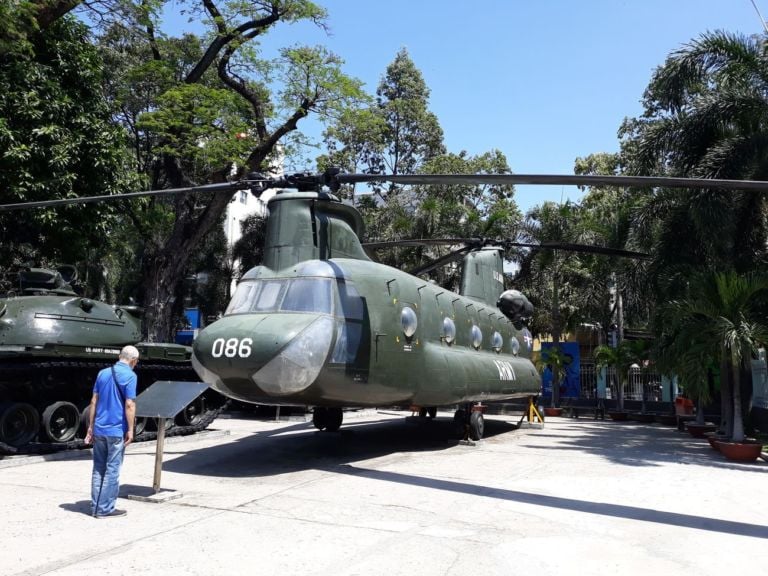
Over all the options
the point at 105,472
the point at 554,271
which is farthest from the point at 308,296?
the point at 554,271

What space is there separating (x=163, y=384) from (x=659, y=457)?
871 cm

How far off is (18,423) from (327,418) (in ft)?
17.6

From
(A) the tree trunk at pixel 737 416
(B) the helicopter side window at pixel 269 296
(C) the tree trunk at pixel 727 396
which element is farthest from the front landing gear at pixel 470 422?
(B) the helicopter side window at pixel 269 296

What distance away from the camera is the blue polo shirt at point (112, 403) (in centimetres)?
658

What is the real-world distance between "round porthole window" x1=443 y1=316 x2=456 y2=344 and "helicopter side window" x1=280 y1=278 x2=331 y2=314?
11.3 feet

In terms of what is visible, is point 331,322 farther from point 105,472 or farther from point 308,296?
point 105,472

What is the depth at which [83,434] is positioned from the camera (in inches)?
475

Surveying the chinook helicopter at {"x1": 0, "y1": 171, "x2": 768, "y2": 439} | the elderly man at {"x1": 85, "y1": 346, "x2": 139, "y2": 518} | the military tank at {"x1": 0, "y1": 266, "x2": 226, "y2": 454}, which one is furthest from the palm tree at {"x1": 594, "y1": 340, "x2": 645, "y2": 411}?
the elderly man at {"x1": 85, "y1": 346, "x2": 139, "y2": 518}

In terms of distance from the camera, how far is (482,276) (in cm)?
1662

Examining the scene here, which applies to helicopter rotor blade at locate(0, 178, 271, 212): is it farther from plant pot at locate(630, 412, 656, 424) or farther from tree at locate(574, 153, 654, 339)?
plant pot at locate(630, 412, 656, 424)

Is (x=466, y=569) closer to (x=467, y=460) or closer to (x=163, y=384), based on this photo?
(x=163, y=384)

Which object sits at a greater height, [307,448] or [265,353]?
[265,353]

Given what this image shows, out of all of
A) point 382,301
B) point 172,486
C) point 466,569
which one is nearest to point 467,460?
point 382,301

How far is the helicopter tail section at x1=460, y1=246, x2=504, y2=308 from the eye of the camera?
53.4 ft
